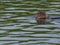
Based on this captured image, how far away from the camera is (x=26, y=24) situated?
2281 millimetres

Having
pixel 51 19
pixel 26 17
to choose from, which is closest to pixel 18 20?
pixel 26 17

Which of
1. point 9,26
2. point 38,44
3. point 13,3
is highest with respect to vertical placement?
point 13,3

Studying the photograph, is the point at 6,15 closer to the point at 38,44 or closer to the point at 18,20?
the point at 18,20

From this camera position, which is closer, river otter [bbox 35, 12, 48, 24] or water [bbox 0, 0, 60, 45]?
water [bbox 0, 0, 60, 45]

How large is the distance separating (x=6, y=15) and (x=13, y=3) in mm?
218

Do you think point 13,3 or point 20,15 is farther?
point 13,3

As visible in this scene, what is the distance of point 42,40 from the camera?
207 cm

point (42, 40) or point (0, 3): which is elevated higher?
point (0, 3)

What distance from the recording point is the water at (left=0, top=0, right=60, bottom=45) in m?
2.08

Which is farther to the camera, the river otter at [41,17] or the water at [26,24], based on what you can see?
the river otter at [41,17]

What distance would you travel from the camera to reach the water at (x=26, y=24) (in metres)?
2.08

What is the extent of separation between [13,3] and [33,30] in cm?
50

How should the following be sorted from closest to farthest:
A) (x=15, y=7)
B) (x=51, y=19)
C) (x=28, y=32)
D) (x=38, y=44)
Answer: (x=38, y=44), (x=28, y=32), (x=51, y=19), (x=15, y=7)

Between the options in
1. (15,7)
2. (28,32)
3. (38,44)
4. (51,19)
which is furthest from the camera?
(15,7)
